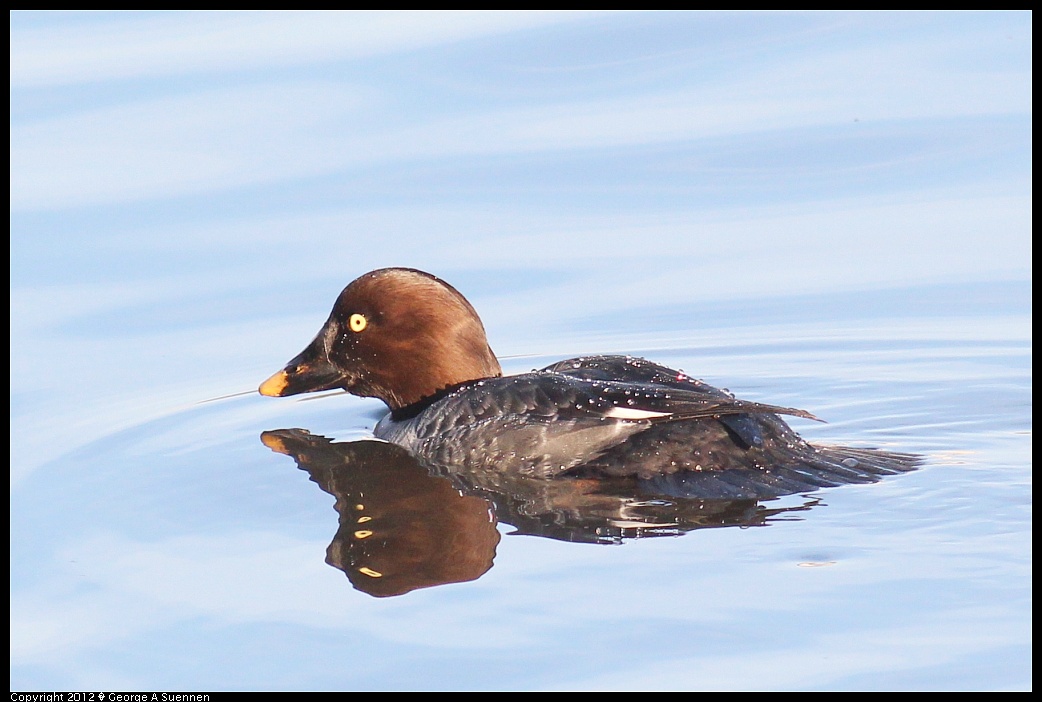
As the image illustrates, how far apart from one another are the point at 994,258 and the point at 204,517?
521 cm

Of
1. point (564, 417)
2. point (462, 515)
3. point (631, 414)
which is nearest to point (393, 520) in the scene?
point (462, 515)

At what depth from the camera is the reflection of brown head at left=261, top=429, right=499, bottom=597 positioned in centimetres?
552

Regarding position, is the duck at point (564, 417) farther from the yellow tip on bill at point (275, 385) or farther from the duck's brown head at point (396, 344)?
the yellow tip on bill at point (275, 385)

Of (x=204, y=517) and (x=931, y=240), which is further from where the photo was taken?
(x=931, y=240)

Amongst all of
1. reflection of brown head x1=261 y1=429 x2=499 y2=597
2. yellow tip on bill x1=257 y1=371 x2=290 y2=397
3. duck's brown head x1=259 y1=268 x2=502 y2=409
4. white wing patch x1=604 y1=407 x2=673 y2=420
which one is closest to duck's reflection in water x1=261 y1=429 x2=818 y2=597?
reflection of brown head x1=261 y1=429 x2=499 y2=597

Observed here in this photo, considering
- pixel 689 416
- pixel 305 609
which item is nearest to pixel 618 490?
pixel 689 416

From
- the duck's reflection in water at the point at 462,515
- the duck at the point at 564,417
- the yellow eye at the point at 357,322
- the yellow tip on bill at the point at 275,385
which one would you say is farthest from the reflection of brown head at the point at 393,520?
the yellow eye at the point at 357,322

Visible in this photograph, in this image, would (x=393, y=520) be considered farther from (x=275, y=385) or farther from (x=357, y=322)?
(x=275, y=385)

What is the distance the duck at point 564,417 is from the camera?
6.28 metres

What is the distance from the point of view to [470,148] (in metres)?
10.9

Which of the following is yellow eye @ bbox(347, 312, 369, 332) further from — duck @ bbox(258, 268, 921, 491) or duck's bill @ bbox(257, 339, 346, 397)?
A: duck's bill @ bbox(257, 339, 346, 397)

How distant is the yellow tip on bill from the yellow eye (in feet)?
1.46

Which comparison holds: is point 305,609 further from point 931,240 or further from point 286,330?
point 931,240

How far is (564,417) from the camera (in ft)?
21.4
